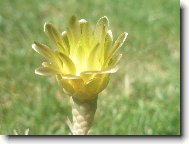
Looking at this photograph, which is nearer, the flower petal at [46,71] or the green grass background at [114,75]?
the flower petal at [46,71]

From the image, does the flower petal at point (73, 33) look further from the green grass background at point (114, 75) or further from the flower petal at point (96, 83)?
the green grass background at point (114, 75)

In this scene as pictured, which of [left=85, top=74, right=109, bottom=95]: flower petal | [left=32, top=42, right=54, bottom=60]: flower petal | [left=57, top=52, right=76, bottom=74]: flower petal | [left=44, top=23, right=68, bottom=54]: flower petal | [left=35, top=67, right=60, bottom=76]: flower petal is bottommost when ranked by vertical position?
[left=85, top=74, right=109, bottom=95]: flower petal

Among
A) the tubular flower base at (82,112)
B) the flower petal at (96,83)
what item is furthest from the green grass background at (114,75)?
the flower petal at (96,83)

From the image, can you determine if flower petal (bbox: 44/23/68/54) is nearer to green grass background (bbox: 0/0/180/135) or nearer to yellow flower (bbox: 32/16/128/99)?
yellow flower (bbox: 32/16/128/99)

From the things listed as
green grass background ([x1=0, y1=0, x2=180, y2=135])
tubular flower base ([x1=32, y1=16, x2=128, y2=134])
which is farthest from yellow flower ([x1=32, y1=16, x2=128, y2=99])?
green grass background ([x1=0, y1=0, x2=180, y2=135])

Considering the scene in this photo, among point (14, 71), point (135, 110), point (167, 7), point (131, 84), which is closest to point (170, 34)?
point (167, 7)

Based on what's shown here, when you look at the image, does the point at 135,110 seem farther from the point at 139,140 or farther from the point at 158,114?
the point at 139,140
